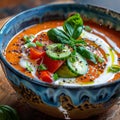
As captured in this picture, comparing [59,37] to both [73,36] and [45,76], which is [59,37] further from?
[45,76]

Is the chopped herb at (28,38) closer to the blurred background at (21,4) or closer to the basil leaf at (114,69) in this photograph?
the basil leaf at (114,69)

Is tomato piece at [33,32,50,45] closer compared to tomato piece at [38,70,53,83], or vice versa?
tomato piece at [38,70,53,83]

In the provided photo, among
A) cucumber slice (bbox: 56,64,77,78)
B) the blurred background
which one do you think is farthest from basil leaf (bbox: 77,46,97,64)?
the blurred background

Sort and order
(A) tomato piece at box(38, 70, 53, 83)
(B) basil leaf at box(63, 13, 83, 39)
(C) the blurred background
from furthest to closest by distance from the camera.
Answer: (C) the blurred background, (B) basil leaf at box(63, 13, 83, 39), (A) tomato piece at box(38, 70, 53, 83)

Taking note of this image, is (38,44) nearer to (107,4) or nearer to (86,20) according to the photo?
(86,20)

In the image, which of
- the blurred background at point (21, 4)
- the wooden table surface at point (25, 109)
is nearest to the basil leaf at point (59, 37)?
the wooden table surface at point (25, 109)

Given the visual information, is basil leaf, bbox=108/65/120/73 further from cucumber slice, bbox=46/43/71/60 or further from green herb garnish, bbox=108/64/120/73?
cucumber slice, bbox=46/43/71/60
